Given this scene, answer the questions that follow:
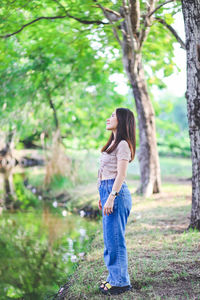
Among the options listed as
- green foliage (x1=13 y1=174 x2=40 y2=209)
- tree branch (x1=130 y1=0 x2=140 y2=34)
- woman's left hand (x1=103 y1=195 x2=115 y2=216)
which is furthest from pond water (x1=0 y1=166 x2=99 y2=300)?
tree branch (x1=130 y1=0 x2=140 y2=34)

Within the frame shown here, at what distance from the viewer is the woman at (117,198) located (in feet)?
10.8

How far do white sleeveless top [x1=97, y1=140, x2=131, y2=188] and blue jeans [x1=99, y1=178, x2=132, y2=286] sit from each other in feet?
0.22

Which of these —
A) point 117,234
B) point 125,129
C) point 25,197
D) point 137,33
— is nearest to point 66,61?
point 137,33

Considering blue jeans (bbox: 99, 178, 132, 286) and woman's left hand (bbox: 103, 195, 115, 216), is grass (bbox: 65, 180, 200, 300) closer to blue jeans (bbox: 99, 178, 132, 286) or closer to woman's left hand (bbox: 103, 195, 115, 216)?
blue jeans (bbox: 99, 178, 132, 286)

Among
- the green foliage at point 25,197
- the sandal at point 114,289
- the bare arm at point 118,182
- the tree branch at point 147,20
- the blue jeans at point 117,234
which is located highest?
the tree branch at point 147,20

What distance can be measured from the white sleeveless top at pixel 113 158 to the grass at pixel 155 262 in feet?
3.86

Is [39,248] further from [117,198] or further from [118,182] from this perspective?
[118,182]

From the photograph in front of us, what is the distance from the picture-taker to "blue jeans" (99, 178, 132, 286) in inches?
132

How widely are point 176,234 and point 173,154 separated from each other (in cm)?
2547

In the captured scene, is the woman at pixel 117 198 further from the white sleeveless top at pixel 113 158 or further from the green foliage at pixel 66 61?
the green foliage at pixel 66 61

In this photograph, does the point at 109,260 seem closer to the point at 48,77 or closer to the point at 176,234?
the point at 176,234

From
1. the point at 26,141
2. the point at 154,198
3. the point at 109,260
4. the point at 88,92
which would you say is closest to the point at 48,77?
the point at 88,92

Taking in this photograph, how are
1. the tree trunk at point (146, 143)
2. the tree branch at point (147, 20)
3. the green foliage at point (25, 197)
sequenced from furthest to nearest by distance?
the green foliage at point (25, 197) < the tree trunk at point (146, 143) < the tree branch at point (147, 20)

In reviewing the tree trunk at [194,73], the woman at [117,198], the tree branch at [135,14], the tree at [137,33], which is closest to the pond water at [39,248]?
the woman at [117,198]
